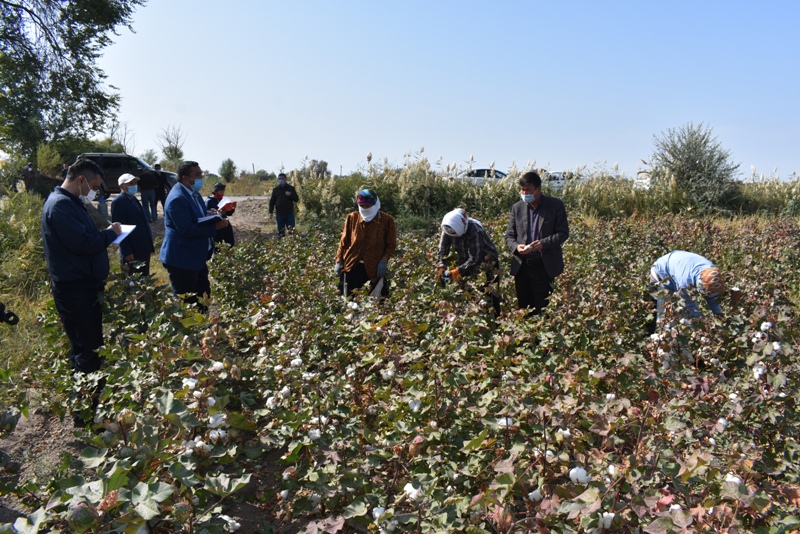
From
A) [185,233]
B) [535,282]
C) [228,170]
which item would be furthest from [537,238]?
[228,170]

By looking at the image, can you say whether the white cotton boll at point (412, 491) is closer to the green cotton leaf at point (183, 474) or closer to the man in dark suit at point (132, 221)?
the green cotton leaf at point (183, 474)

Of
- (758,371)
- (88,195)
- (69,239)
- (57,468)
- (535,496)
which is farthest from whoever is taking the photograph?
(88,195)

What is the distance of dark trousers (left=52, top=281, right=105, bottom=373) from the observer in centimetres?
388

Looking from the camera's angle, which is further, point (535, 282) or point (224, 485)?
point (535, 282)

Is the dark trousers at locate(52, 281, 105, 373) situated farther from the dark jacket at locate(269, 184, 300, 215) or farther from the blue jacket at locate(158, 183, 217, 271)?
the dark jacket at locate(269, 184, 300, 215)

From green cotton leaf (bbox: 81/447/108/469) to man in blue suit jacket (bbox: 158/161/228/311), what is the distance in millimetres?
3336

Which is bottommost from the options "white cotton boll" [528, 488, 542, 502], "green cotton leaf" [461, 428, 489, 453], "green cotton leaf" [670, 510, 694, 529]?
"white cotton boll" [528, 488, 542, 502]

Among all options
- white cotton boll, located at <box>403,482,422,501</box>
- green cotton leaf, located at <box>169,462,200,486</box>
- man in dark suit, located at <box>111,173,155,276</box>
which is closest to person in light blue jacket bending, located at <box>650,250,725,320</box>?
white cotton boll, located at <box>403,482,422,501</box>

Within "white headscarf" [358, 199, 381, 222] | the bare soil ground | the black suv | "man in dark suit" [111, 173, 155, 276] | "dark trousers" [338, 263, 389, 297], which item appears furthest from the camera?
the black suv

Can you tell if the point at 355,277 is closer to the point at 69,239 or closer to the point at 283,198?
the point at 69,239

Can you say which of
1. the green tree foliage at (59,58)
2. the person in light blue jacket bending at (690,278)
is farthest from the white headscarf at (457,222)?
the green tree foliage at (59,58)

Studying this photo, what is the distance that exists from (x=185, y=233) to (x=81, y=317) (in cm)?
134

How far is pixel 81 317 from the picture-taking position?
3920 millimetres

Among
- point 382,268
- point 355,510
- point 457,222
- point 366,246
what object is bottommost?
point 355,510
